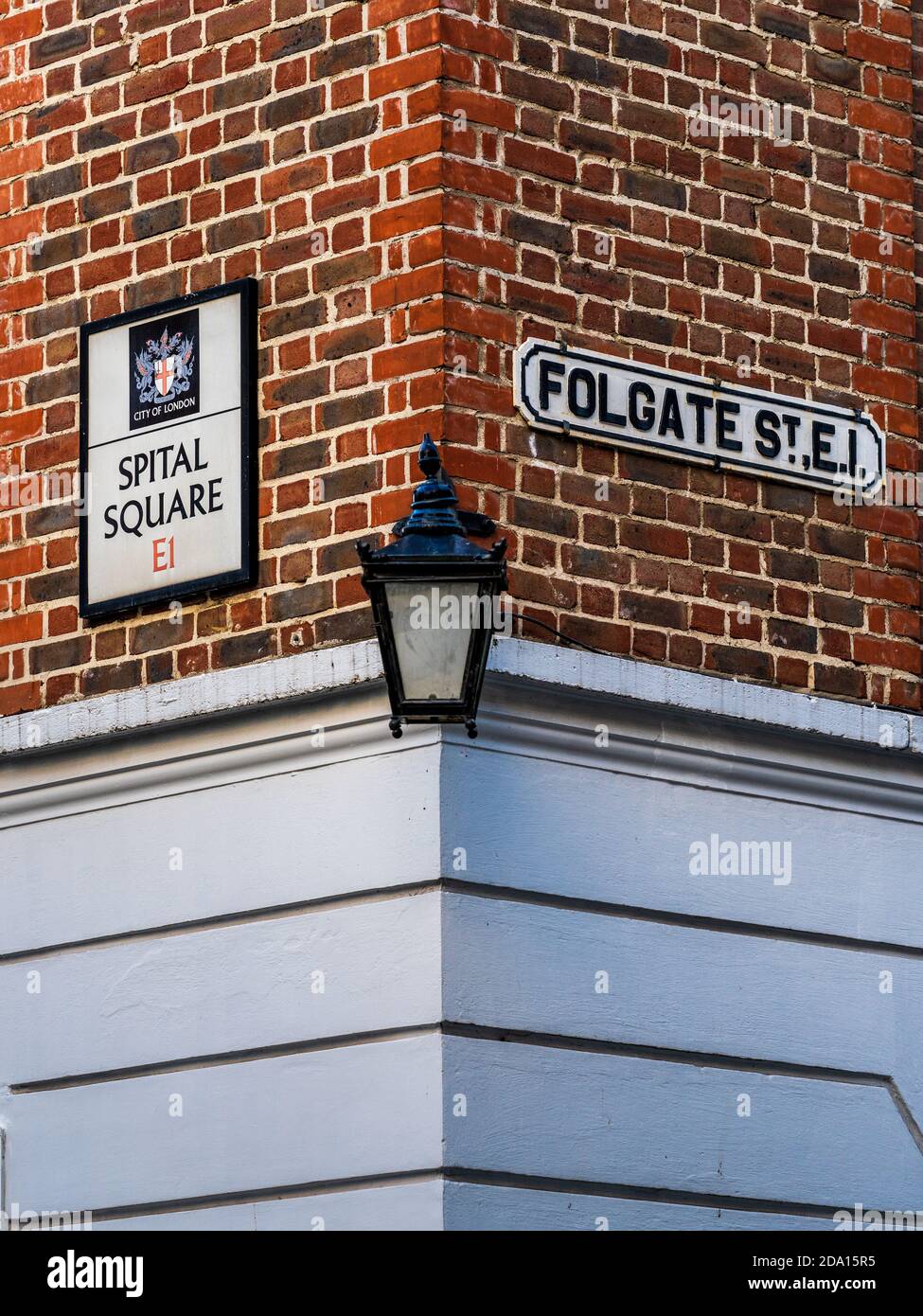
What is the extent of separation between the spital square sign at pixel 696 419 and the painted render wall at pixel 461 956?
0.75m

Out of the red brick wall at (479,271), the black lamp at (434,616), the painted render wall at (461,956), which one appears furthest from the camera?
the red brick wall at (479,271)

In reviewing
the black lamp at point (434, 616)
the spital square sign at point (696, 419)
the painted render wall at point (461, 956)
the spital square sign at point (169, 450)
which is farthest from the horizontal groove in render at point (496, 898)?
the spital square sign at point (696, 419)

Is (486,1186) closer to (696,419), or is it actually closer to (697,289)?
(696,419)

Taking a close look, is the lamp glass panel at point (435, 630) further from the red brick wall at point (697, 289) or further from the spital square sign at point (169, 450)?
the spital square sign at point (169, 450)

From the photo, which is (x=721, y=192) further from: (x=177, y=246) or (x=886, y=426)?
(x=177, y=246)

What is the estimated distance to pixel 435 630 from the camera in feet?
23.4

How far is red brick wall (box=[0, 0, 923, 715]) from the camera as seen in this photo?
26.0ft

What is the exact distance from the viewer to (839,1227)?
8.02 metres

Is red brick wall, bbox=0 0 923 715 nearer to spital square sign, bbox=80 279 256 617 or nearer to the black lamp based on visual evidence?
spital square sign, bbox=80 279 256 617

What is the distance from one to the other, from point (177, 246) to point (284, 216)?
0.46 meters

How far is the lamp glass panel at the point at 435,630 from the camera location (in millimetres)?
7121

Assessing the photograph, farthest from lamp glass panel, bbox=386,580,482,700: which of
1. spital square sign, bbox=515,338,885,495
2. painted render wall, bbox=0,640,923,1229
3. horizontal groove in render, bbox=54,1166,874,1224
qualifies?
horizontal groove in render, bbox=54,1166,874,1224

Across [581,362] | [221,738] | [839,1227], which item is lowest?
[839,1227]

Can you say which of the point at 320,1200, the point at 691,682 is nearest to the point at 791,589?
the point at 691,682
